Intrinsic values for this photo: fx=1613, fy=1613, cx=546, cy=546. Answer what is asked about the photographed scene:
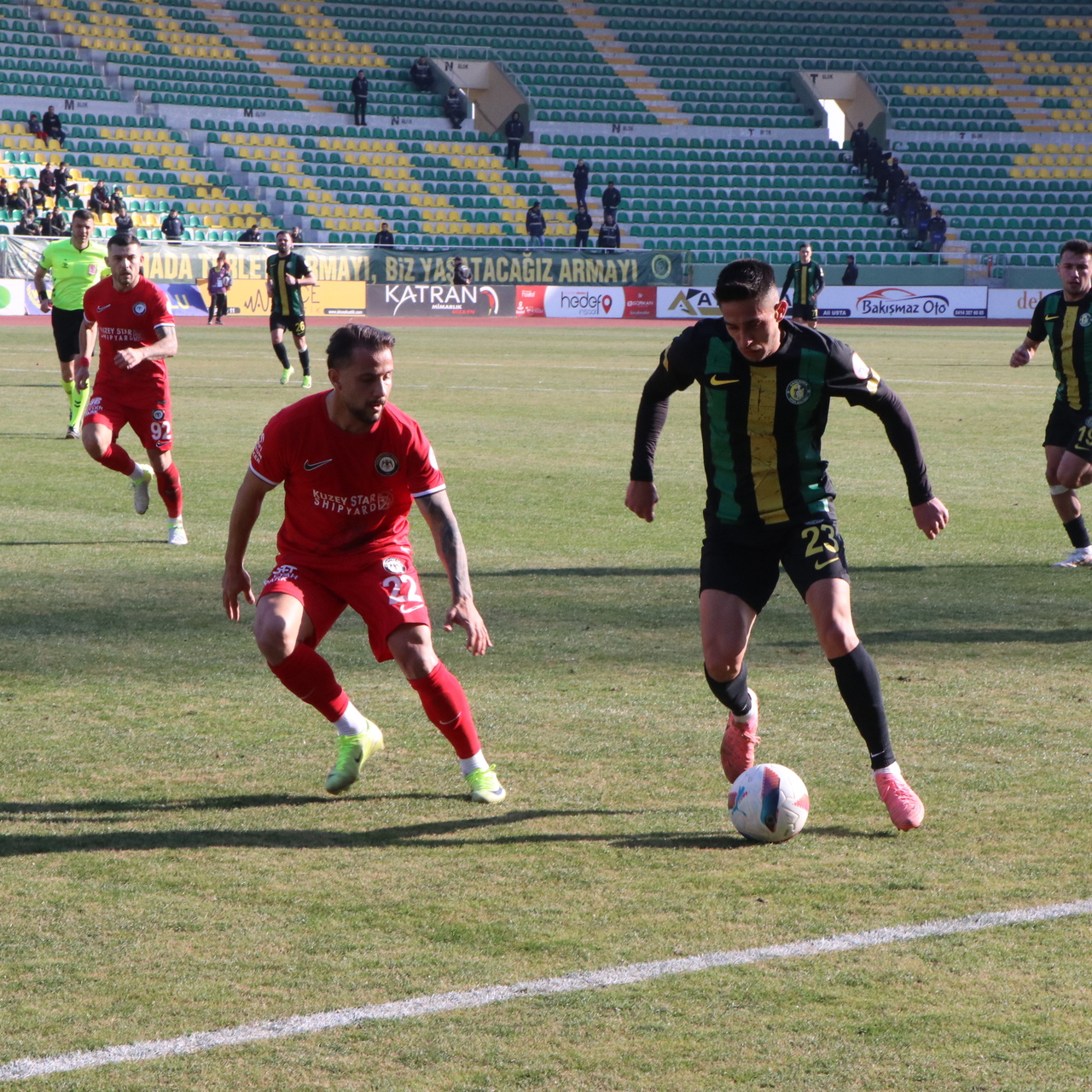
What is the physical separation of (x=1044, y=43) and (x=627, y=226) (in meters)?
18.9

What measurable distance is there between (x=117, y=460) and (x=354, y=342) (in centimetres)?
634

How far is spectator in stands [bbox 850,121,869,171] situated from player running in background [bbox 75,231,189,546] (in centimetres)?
4450

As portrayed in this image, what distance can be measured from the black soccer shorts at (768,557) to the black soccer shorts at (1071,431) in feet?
16.8

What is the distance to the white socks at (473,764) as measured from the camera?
5.48 metres

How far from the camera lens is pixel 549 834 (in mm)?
5152

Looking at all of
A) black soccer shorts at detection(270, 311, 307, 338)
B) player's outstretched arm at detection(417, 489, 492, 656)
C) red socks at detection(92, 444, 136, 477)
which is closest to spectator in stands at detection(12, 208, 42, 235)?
black soccer shorts at detection(270, 311, 307, 338)

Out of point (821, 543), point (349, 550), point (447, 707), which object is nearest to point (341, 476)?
point (349, 550)

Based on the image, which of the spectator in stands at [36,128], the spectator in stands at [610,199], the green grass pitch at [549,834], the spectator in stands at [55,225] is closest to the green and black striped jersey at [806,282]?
the spectator in stands at [55,225]

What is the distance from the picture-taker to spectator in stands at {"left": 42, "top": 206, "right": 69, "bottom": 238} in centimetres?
3703

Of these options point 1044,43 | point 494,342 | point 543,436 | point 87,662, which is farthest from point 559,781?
point 1044,43

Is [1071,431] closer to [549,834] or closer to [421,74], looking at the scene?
[549,834]

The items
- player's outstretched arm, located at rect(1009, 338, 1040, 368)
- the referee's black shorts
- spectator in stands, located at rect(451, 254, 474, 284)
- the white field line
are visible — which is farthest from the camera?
spectator in stands, located at rect(451, 254, 474, 284)

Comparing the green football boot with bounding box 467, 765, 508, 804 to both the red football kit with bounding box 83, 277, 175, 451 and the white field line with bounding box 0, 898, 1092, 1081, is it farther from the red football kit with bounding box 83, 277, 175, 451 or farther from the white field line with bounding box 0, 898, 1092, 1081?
the red football kit with bounding box 83, 277, 175, 451

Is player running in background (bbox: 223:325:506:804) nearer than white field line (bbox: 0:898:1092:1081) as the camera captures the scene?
No
